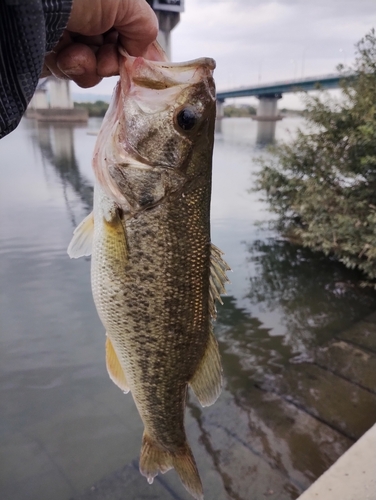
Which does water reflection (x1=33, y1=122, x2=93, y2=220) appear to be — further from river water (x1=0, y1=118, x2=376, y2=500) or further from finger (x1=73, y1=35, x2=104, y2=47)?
finger (x1=73, y1=35, x2=104, y2=47)

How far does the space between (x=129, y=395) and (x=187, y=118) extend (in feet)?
11.1

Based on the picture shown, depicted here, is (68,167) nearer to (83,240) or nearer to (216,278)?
(83,240)

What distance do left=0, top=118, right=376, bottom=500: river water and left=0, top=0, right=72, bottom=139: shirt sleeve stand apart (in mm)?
2602

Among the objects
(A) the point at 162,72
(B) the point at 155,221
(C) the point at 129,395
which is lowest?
(C) the point at 129,395

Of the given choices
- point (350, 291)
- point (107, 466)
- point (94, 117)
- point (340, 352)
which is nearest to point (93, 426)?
point (107, 466)

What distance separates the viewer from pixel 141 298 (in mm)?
1580

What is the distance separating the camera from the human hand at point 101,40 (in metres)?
1.39

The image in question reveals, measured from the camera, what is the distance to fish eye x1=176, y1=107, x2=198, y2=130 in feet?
4.86

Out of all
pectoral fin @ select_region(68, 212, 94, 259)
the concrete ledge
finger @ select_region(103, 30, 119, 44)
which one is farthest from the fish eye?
the concrete ledge

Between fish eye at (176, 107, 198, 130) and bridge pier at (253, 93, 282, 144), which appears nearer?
fish eye at (176, 107, 198, 130)

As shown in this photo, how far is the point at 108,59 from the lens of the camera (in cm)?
159

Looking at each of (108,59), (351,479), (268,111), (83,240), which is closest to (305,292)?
(351,479)

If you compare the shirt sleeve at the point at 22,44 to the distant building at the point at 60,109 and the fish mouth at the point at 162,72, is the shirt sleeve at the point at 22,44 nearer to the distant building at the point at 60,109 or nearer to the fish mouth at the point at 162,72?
the fish mouth at the point at 162,72

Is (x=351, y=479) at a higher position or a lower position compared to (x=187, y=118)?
lower
